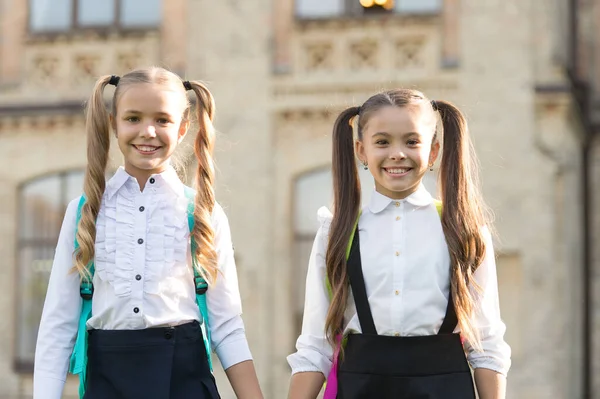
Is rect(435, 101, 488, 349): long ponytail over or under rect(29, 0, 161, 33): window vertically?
under

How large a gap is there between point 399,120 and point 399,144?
0.08 meters

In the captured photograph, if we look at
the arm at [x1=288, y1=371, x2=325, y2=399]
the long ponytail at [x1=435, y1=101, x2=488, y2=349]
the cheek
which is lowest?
the arm at [x1=288, y1=371, x2=325, y2=399]

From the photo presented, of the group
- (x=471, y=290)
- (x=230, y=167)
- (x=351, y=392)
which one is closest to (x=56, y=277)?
(x=351, y=392)

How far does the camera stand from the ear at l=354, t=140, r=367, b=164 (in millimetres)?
4320

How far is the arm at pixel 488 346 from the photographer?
404 cm

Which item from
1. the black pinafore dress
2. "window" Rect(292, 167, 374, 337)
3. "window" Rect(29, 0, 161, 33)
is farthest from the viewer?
"window" Rect(29, 0, 161, 33)

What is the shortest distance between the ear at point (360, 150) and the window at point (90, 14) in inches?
371

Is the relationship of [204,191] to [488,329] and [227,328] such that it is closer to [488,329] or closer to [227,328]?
[227,328]

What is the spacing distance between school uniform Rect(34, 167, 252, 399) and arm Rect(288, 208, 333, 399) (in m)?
0.20

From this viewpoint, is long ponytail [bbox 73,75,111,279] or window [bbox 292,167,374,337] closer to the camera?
long ponytail [bbox 73,75,111,279]

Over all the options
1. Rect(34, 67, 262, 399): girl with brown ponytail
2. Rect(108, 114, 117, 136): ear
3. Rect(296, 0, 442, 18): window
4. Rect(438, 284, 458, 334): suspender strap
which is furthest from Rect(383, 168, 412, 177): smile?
Rect(296, 0, 442, 18): window

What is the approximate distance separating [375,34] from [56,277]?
29.6 ft

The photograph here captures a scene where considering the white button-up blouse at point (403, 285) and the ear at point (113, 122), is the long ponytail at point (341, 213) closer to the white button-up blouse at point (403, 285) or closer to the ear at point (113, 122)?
the white button-up blouse at point (403, 285)

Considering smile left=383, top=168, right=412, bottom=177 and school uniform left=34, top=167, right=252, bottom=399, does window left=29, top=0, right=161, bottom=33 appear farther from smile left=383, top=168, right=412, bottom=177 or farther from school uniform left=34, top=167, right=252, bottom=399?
smile left=383, top=168, right=412, bottom=177
